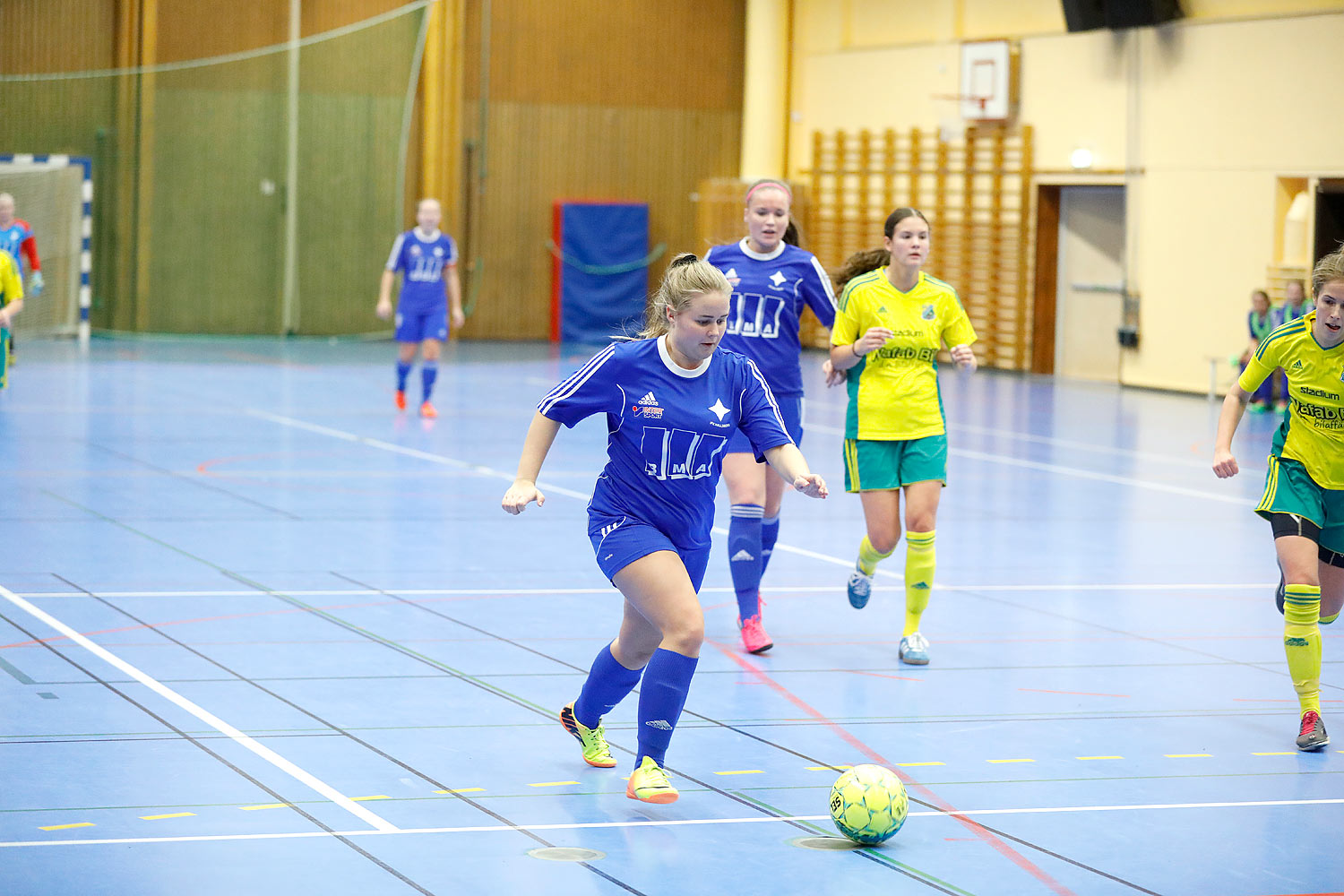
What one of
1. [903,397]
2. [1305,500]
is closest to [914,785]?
[1305,500]

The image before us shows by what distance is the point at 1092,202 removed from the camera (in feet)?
78.6

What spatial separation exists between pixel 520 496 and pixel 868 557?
297 cm

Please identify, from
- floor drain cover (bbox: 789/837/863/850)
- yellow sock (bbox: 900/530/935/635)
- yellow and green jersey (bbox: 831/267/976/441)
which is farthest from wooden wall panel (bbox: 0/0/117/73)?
floor drain cover (bbox: 789/837/863/850)

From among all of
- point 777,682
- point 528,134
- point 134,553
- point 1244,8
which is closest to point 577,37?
point 528,134

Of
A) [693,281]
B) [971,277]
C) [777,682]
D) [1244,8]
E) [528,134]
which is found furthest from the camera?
[528,134]

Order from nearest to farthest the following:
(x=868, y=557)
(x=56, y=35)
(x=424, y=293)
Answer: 1. (x=868, y=557)
2. (x=424, y=293)
3. (x=56, y=35)

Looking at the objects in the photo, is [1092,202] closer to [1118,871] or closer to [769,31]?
[769,31]

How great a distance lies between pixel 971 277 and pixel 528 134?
794 cm

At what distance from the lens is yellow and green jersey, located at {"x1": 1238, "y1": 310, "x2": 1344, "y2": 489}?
19.5 ft

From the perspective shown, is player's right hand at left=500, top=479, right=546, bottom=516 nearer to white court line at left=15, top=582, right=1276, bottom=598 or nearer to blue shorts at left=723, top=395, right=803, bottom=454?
blue shorts at left=723, top=395, right=803, bottom=454

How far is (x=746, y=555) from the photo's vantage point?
7367 millimetres

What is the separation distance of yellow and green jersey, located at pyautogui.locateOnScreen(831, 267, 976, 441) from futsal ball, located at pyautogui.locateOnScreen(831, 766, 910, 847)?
267 cm

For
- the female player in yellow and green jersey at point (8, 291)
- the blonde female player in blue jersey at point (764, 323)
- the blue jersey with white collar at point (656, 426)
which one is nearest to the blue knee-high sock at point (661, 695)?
the blue jersey with white collar at point (656, 426)

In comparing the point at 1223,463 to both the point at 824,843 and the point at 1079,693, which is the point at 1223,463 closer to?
the point at 1079,693
